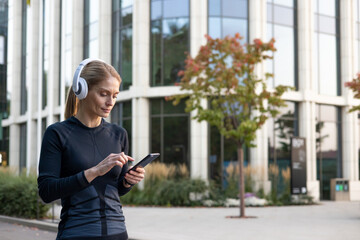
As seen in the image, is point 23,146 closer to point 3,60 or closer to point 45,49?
point 45,49

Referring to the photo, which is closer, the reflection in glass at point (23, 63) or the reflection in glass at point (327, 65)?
the reflection in glass at point (327, 65)

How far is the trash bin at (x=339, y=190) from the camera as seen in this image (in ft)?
Result: 92.4

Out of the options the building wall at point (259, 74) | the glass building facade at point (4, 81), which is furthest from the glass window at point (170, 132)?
the glass building facade at point (4, 81)

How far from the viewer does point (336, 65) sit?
2983cm

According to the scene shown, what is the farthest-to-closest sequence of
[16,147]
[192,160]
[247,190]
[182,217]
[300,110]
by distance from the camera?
[16,147], [300,110], [192,160], [247,190], [182,217]

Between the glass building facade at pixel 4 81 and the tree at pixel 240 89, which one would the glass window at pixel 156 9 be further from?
the glass building facade at pixel 4 81

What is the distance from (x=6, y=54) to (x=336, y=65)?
27553 mm

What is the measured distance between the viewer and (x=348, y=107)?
96.5ft

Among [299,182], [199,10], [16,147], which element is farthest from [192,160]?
[16,147]

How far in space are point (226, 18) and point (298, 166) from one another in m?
7.64

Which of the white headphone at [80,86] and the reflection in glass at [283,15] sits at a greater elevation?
the reflection in glass at [283,15]

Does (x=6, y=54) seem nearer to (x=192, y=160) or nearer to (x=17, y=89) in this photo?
(x=17, y=89)

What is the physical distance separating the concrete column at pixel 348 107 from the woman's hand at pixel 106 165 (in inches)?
1100

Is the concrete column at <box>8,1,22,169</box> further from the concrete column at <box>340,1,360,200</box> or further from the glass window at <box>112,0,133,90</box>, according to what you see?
the concrete column at <box>340,1,360,200</box>
